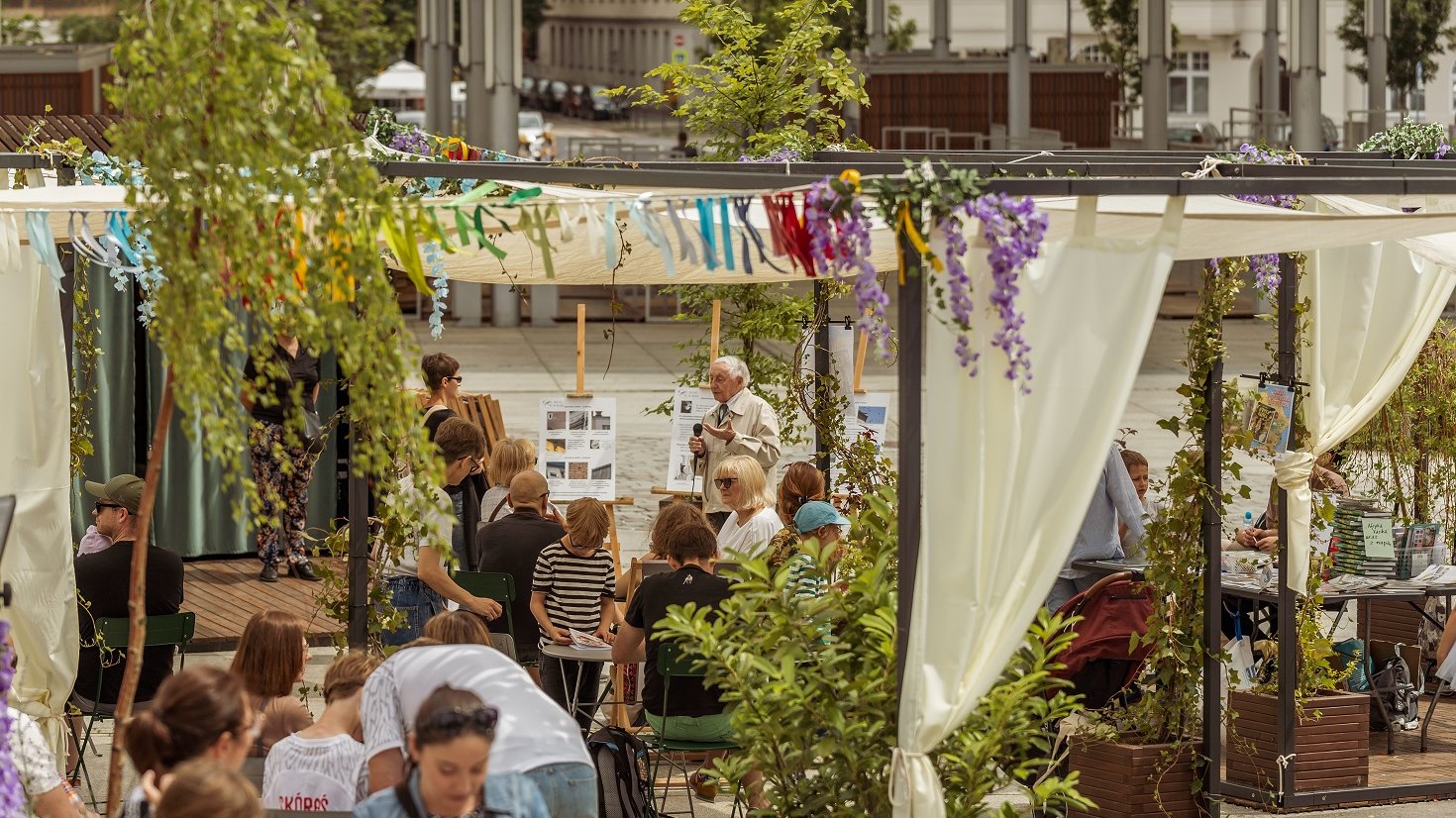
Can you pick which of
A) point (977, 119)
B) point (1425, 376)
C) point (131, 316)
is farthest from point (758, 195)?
point (977, 119)

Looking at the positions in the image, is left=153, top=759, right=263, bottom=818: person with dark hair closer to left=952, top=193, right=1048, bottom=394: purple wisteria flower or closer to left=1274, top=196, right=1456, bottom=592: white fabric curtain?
left=952, top=193, right=1048, bottom=394: purple wisteria flower

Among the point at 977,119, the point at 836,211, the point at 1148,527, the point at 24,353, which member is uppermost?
the point at 977,119

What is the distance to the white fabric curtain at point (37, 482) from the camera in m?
6.32

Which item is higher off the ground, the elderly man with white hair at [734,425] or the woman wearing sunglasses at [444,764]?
the elderly man with white hair at [734,425]

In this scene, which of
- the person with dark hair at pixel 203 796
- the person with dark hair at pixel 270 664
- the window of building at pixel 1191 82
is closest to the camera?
the person with dark hair at pixel 203 796

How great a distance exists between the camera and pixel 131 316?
11.2 meters

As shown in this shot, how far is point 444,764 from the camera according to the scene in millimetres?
4215

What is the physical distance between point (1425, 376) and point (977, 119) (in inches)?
784

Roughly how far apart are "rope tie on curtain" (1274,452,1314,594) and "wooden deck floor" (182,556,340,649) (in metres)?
4.40

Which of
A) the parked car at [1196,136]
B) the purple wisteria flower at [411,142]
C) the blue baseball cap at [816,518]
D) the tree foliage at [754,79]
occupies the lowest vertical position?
the blue baseball cap at [816,518]

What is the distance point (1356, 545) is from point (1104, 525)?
105cm

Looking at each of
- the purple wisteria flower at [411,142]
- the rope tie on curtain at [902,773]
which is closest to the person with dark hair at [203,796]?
the rope tie on curtain at [902,773]

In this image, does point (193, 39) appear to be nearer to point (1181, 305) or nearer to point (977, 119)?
point (1181, 305)

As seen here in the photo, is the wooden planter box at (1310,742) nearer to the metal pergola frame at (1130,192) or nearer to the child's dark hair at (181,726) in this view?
the metal pergola frame at (1130,192)
